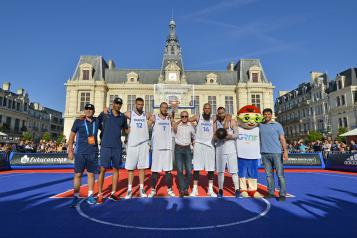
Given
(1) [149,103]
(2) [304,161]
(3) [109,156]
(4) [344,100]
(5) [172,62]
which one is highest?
(5) [172,62]

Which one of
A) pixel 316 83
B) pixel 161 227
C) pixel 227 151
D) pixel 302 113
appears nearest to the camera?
pixel 161 227

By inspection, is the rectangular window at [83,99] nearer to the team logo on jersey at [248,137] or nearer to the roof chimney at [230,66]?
the roof chimney at [230,66]

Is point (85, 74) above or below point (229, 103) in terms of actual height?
above

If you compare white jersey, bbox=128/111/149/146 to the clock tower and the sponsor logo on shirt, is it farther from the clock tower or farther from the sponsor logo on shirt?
the clock tower

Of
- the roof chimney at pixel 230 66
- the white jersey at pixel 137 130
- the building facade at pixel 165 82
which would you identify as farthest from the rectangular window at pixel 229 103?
the white jersey at pixel 137 130

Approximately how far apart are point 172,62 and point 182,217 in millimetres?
36386

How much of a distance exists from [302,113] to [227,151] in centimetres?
5348

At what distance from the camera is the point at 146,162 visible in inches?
232

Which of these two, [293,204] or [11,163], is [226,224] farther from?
[11,163]

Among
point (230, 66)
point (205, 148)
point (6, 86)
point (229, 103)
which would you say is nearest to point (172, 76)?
point (229, 103)

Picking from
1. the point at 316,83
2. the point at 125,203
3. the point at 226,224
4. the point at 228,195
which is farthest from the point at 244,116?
the point at 316,83

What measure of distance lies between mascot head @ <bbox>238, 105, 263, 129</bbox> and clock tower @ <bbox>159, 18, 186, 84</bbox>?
31.6 m

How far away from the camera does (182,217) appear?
13.5 feet

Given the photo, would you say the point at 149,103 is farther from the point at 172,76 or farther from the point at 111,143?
the point at 111,143
